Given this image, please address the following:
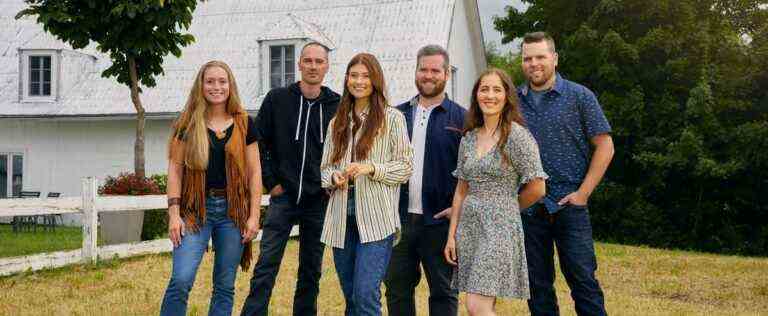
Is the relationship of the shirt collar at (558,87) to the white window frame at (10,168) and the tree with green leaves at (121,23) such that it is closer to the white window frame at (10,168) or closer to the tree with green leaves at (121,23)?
the tree with green leaves at (121,23)

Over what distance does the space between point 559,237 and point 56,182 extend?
19541 mm

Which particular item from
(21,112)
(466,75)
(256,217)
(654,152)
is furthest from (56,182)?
(256,217)

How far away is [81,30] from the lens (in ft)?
47.5

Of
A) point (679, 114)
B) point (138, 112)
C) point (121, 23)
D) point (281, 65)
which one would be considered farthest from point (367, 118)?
point (679, 114)

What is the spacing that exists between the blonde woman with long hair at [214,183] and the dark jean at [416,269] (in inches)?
Result: 39.5

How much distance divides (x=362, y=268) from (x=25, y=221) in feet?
57.3

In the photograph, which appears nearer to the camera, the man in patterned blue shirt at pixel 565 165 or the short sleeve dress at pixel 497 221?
the short sleeve dress at pixel 497 221

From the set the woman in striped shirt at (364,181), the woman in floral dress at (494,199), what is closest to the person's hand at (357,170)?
the woman in striped shirt at (364,181)

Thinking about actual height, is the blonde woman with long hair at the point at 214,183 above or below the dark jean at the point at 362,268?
above

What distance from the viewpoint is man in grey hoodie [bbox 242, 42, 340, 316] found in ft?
19.0

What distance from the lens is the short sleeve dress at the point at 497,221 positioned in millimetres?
4598

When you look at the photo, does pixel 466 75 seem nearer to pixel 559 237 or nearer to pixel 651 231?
pixel 651 231

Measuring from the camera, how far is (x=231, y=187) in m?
5.12

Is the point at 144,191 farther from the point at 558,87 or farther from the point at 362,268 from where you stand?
the point at 558,87
